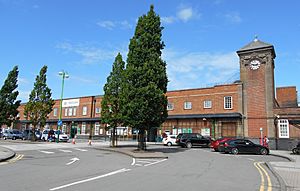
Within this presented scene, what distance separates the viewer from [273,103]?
37.3 metres

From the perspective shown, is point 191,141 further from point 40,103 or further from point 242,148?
point 40,103

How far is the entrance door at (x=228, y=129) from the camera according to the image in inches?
1540

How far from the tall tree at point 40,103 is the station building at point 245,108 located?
898cm

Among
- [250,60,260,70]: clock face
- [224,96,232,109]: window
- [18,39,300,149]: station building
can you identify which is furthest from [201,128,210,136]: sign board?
[250,60,260,70]: clock face

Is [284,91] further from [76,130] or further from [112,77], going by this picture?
[76,130]

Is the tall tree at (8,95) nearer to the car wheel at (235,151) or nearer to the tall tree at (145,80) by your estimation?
the tall tree at (145,80)

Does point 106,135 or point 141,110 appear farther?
point 106,135

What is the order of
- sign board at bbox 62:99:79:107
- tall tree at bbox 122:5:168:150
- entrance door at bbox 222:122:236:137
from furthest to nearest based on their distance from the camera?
sign board at bbox 62:99:79:107 < entrance door at bbox 222:122:236:137 < tall tree at bbox 122:5:168:150

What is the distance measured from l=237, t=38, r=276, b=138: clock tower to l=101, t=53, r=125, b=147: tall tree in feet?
62.9

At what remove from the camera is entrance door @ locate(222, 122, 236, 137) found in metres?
39.1

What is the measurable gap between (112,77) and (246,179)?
20.9m

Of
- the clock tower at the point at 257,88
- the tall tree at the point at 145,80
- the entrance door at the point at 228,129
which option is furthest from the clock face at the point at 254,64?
the tall tree at the point at 145,80

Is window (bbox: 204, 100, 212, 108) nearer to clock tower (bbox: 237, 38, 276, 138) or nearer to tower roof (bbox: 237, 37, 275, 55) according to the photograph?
clock tower (bbox: 237, 38, 276, 138)

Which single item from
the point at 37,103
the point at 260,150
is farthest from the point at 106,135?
the point at 260,150
